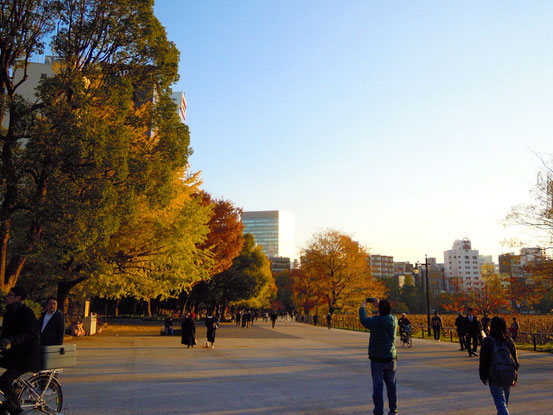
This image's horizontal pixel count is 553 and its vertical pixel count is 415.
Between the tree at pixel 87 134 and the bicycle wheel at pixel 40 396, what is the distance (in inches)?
307

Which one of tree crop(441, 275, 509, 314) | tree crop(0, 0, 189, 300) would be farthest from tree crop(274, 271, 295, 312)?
tree crop(0, 0, 189, 300)

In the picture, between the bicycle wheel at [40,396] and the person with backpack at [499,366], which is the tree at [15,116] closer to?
the bicycle wheel at [40,396]

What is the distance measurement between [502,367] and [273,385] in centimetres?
540

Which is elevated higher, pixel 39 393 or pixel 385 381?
pixel 385 381

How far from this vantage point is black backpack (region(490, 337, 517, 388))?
570 centimetres

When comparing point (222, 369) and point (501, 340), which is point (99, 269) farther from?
point (501, 340)

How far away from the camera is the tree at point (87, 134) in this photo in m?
13.4

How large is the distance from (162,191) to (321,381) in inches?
374

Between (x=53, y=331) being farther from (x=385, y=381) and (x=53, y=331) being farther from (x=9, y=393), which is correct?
(x=385, y=381)

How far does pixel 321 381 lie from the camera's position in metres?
10.4

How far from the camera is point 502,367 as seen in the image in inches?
226

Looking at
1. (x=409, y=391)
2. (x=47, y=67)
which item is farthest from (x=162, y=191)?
(x=47, y=67)

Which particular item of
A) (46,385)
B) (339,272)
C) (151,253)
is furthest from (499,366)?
(339,272)

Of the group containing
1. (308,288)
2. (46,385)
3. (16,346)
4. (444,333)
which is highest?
(16,346)
